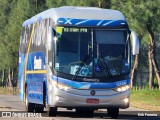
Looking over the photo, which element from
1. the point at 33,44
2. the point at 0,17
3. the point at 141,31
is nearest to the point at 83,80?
the point at 33,44

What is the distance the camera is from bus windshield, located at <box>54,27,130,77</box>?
63.7 feet

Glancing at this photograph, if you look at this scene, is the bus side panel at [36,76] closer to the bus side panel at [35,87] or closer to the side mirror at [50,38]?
the bus side panel at [35,87]

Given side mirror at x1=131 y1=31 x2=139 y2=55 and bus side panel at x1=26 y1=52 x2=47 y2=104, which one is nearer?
side mirror at x1=131 y1=31 x2=139 y2=55

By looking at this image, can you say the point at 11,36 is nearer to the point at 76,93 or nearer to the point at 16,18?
the point at 16,18

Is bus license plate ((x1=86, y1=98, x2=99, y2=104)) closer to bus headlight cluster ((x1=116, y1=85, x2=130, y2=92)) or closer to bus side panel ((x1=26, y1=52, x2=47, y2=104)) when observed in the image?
bus headlight cluster ((x1=116, y1=85, x2=130, y2=92))

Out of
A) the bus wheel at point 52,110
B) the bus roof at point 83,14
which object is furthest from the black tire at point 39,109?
the bus roof at point 83,14

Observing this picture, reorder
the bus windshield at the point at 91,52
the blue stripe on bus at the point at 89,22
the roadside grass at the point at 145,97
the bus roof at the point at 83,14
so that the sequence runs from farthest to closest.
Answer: the roadside grass at the point at 145,97
the bus roof at the point at 83,14
the blue stripe on bus at the point at 89,22
the bus windshield at the point at 91,52

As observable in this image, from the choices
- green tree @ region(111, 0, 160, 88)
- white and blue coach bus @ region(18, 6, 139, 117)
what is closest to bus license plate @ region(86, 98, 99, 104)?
white and blue coach bus @ region(18, 6, 139, 117)

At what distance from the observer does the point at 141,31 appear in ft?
144

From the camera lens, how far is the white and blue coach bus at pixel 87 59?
19312 mm

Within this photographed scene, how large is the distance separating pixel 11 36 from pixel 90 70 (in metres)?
62.4

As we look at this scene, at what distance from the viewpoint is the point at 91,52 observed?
64.3ft

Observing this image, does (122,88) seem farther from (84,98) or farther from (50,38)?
(50,38)

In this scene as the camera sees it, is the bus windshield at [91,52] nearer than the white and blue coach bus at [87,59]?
No
